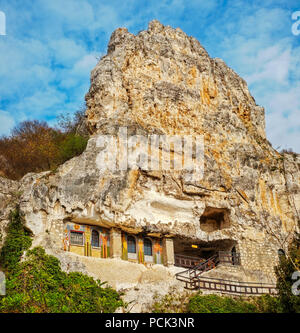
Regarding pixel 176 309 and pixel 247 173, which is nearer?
pixel 176 309

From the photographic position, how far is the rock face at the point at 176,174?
21641 mm

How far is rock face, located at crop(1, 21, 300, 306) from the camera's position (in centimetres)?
2164

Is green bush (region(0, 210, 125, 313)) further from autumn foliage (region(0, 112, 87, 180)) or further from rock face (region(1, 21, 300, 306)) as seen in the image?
autumn foliage (region(0, 112, 87, 180))

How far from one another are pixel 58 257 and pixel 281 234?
1444cm

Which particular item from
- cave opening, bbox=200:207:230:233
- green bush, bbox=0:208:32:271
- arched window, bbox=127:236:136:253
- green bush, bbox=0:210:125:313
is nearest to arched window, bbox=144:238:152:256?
arched window, bbox=127:236:136:253

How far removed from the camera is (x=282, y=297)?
15039 millimetres

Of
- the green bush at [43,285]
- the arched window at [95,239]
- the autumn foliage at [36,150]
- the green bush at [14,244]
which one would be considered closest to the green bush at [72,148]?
the autumn foliage at [36,150]

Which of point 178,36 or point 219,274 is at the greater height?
point 178,36

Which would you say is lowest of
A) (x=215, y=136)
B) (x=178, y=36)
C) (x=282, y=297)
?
(x=282, y=297)

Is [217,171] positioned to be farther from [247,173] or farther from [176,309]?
[176,309]

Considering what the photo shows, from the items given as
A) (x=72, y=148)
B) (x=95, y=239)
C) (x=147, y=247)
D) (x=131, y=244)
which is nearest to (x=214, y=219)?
(x=147, y=247)

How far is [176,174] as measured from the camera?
24.4m
